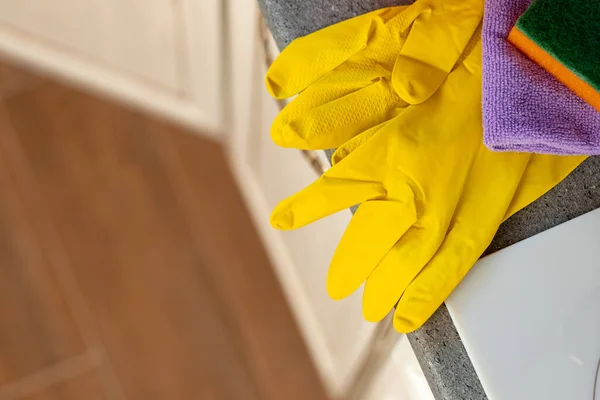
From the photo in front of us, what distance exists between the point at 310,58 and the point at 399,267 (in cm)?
19

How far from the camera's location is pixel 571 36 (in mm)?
442

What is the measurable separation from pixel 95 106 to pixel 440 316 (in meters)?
0.94

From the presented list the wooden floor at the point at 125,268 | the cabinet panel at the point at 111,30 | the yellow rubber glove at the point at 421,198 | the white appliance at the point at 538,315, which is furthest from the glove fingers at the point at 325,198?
the wooden floor at the point at 125,268

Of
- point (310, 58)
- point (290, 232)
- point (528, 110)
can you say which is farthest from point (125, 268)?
point (528, 110)

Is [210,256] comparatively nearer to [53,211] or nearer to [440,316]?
[53,211]

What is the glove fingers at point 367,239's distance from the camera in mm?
481

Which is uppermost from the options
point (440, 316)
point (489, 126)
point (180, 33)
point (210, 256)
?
point (180, 33)

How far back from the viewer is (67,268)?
1141 millimetres

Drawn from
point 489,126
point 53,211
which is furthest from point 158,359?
point 489,126

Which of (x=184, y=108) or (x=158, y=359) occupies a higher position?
(x=184, y=108)

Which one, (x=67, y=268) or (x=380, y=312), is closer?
(x=380, y=312)

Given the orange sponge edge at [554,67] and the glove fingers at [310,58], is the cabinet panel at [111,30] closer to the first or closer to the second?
the glove fingers at [310,58]

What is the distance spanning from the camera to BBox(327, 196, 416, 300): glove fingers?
48cm

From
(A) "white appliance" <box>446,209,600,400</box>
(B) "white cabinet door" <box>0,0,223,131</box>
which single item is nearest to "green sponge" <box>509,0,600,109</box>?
(A) "white appliance" <box>446,209,600,400</box>
